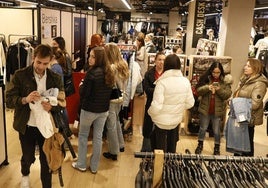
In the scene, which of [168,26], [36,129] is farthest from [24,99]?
[168,26]

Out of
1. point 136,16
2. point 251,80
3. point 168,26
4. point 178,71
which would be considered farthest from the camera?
point 136,16

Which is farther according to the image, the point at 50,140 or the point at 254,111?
the point at 254,111

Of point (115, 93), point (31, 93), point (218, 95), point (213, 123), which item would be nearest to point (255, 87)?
point (218, 95)

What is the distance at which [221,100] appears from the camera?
456cm

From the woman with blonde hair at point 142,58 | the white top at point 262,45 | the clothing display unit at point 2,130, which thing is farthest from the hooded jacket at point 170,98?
the white top at point 262,45

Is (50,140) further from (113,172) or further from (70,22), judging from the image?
(70,22)

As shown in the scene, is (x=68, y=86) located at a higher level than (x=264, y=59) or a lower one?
lower

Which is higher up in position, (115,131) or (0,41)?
(0,41)

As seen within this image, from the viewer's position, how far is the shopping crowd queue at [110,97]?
2.92 meters

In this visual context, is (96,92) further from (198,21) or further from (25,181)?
(198,21)

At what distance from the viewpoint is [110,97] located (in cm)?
408

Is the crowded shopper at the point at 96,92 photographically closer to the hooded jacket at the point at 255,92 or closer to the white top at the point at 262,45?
the hooded jacket at the point at 255,92

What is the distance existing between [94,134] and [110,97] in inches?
19.3

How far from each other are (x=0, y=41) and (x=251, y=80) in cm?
478
